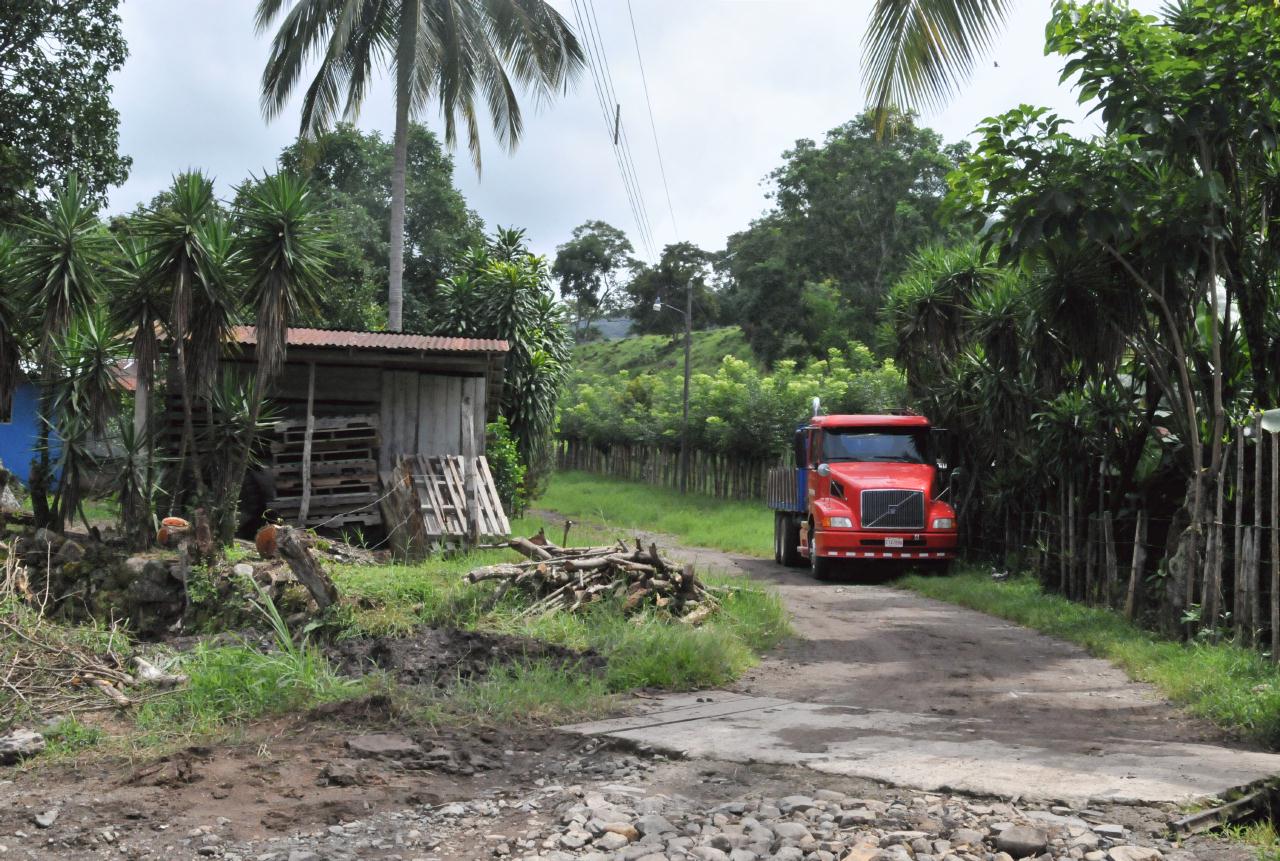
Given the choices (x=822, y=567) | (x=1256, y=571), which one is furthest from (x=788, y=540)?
(x=1256, y=571)

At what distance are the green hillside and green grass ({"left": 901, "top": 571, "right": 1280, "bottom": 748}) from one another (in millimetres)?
37107

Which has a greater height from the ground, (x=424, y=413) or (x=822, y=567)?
(x=424, y=413)

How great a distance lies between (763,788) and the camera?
19.0 ft

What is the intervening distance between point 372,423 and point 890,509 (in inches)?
294

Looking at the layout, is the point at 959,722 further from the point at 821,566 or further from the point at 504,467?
the point at 504,467

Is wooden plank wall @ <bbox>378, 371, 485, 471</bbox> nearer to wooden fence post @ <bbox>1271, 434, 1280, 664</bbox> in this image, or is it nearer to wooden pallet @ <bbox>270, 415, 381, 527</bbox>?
wooden pallet @ <bbox>270, 415, 381, 527</bbox>

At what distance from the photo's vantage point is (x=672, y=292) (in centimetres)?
5888

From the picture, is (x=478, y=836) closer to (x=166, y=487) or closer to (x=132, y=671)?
(x=132, y=671)

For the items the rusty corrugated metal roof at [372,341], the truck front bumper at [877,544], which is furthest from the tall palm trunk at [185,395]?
the truck front bumper at [877,544]

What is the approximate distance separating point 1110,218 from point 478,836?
7433 millimetres

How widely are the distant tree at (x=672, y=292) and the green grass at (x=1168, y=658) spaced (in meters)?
44.5

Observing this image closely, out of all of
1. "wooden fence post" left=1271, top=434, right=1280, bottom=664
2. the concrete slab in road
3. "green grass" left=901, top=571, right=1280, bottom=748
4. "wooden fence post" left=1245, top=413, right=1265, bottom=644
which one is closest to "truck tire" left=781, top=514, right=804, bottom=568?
"green grass" left=901, top=571, right=1280, bottom=748

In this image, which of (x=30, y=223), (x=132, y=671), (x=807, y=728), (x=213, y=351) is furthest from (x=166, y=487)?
(x=807, y=728)

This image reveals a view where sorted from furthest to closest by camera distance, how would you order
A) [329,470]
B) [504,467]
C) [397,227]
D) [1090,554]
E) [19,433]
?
[19,433]
[397,227]
[504,467]
[329,470]
[1090,554]
